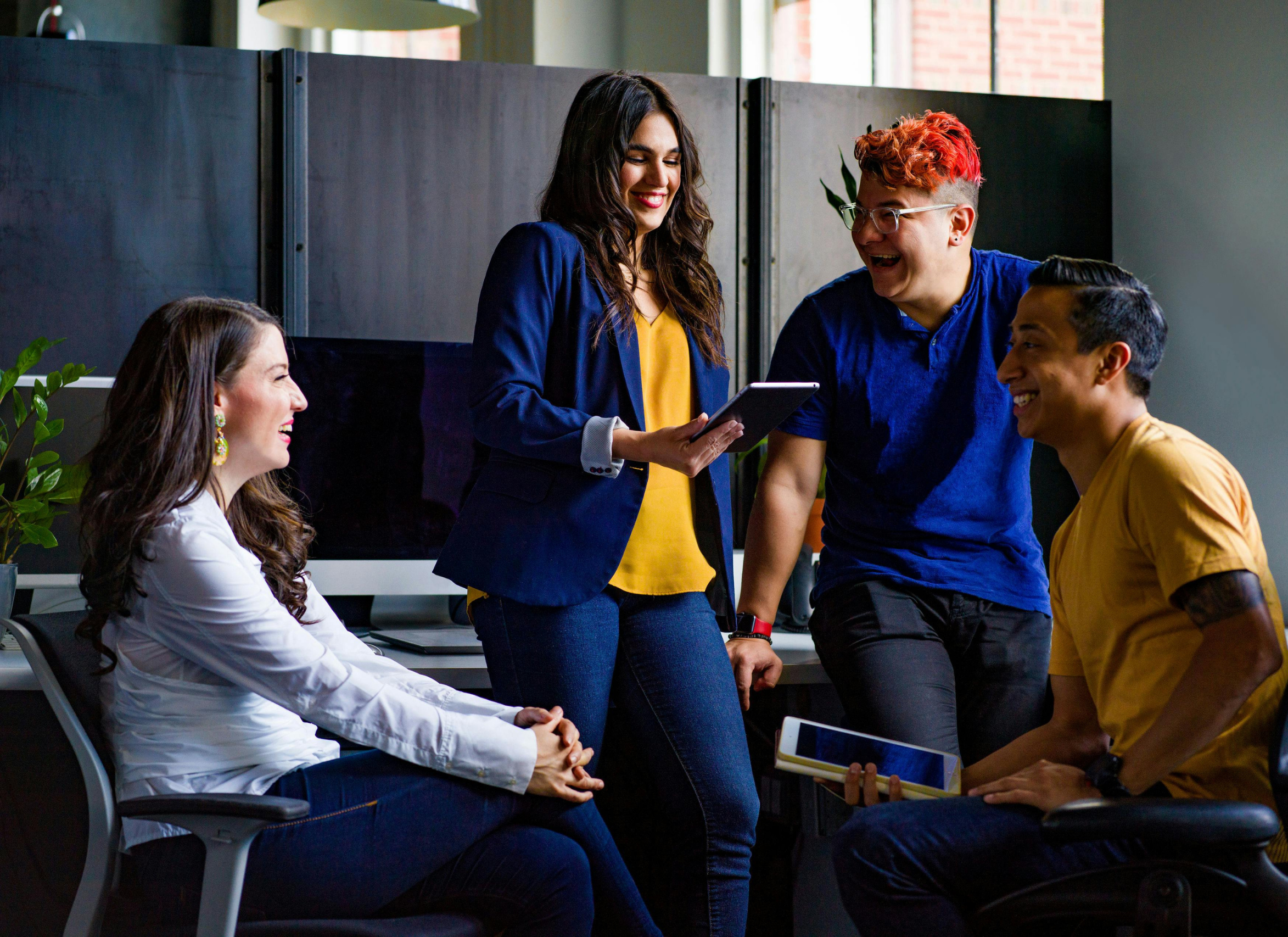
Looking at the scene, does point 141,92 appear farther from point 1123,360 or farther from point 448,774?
point 1123,360

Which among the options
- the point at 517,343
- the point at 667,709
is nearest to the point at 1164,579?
the point at 667,709

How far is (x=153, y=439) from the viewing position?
153 centimetres

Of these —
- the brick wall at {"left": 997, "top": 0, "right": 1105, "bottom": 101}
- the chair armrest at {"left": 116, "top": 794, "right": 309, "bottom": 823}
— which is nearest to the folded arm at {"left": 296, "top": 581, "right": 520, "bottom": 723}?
the chair armrest at {"left": 116, "top": 794, "right": 309, "bottom": 823}

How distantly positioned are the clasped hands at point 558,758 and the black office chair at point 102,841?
183 mm

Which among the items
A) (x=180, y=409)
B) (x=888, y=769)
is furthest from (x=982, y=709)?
(x=180, y=409)

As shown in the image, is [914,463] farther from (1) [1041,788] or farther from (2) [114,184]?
(2) [114,184]

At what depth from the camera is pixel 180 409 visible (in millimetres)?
1550

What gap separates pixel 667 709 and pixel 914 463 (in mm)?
629

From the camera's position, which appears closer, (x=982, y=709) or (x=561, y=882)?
(x=561, y=882)

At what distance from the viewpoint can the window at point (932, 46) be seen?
12.8 feet

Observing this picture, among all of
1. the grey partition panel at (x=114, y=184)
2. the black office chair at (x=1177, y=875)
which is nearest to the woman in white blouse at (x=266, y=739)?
the black office chair at (x=1177, y=875)

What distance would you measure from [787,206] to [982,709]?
1443mm

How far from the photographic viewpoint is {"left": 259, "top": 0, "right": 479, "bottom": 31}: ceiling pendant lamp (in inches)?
126

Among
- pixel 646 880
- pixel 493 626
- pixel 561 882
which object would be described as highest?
pixel 493 626
